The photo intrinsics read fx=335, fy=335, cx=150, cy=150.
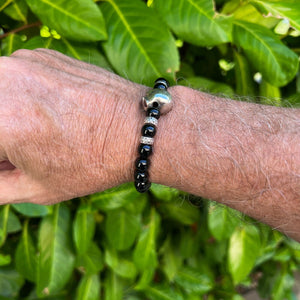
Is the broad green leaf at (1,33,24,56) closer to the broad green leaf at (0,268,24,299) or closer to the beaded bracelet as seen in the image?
the beaded bracelet

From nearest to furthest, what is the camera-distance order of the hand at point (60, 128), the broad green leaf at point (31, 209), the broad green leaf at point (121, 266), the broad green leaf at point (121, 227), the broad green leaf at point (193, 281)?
the hand at point (60, 128), the broad green leaf at point (31, 209), the broad green leaf at point (121, 227), the broad green leaf at point (121, 266), the broad green leaf at point (193, 281)

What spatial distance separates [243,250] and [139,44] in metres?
0.89

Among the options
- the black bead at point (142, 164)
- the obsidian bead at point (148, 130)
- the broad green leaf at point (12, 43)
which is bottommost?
the black bead at point (142, 164)

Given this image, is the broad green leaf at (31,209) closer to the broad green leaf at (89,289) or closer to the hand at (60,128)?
the hand at (60,128)

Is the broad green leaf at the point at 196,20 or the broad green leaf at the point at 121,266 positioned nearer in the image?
the broad green leaf at the point at 196,20

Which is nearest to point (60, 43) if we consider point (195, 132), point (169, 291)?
point (195, 132)

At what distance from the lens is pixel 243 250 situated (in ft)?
4.24

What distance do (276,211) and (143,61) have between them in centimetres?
45

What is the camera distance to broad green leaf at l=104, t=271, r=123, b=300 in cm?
136

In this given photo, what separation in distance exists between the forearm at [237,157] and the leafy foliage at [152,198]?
0.15 meters

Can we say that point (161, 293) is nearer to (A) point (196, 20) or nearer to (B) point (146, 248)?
(B) point (146, 248)

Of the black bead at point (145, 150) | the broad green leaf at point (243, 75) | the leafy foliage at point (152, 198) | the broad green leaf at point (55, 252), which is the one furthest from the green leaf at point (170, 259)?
the black bead at point (145, 150)

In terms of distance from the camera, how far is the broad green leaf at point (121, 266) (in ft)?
4.16

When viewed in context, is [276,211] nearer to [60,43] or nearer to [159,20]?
[159,20]
